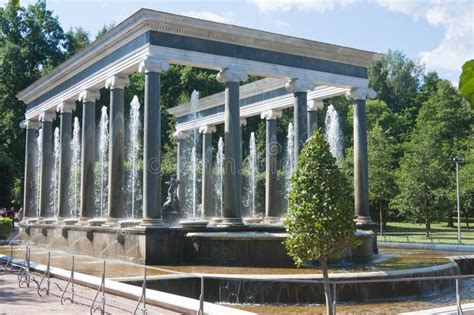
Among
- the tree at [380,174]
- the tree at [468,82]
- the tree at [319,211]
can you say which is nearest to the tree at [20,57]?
the tree at [380,174]

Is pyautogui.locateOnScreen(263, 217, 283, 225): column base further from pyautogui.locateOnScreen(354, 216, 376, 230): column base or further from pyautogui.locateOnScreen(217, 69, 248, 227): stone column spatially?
pyautogui.locateOnScreen(217, 69, 248, 227): stone column

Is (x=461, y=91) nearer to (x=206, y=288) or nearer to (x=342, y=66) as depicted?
(x=206, y=288)

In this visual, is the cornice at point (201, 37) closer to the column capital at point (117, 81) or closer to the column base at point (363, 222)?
the column capital at point (117, 81)

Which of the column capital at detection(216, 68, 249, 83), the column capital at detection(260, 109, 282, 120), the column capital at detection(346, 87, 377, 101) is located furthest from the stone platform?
the column capital at detection(260, 109, 282, 120)

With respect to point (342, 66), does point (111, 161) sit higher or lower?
lower

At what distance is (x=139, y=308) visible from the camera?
1320 centimetres

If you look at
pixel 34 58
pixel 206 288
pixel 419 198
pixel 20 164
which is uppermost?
pixel 34 58

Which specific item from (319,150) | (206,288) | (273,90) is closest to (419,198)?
(273,90)

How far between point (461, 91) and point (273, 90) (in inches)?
1476

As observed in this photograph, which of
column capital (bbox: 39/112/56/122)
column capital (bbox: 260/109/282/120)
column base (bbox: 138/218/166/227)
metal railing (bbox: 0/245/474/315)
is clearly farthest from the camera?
column capital (bbox: 39/112/56/122)

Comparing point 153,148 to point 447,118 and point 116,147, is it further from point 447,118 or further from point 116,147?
point 447,118

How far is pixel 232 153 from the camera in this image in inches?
1165

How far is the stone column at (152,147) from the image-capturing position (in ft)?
86.1

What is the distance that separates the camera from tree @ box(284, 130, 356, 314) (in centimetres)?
1341
